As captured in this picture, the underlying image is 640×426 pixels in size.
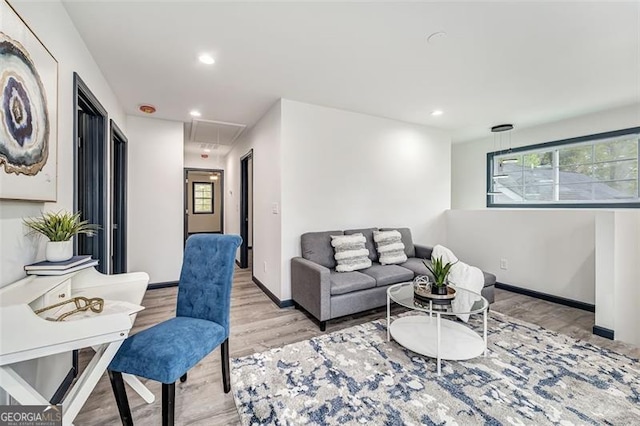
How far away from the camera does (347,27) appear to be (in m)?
1.96

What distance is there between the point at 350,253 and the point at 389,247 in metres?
0.65

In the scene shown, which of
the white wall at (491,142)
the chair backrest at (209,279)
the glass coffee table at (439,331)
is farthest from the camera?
the white wall at (491,142)

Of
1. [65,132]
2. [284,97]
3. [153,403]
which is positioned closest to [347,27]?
[284,97]

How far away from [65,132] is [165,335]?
1512 millimetres

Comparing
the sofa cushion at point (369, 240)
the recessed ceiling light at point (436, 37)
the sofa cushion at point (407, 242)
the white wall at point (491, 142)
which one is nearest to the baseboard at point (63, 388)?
the sofa cushion at point (369, 240)

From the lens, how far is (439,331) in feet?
6.44

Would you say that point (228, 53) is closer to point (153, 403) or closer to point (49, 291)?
point (49, 291)

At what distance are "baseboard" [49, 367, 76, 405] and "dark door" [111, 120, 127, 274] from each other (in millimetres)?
1939

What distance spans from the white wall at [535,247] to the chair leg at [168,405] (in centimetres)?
435

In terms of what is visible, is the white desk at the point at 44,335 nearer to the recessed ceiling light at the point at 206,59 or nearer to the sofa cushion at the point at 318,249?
Result: the recessed ceiling light at the point at 206,59

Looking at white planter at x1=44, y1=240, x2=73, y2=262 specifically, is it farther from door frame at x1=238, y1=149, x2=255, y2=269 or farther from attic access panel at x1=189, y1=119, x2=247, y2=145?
door frame at x1=238, y1=149, x2=255, y2=269

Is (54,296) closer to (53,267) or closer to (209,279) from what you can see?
(53,267)

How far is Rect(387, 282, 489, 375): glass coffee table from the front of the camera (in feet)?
6.58

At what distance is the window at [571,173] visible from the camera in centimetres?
358
